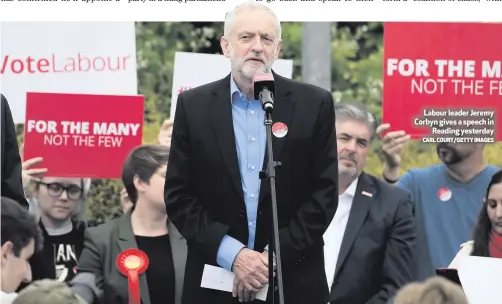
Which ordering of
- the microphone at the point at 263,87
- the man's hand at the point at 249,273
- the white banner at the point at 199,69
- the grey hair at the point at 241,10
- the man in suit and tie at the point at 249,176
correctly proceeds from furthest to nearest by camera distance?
the white banner at the point at 199,69 < the grey hair at the point at 241,10 < the man in suit and tie at the point at 249,176 < the man's hand at the point at 249,273 < the microphone at the point at 263,87

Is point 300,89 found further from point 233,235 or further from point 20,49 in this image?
point 20,49

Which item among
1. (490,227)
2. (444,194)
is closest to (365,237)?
(490,227)

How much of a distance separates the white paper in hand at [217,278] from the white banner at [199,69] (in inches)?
116

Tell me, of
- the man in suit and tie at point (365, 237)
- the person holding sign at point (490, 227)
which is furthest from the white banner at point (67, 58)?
the person holding sign at point (490, 227)

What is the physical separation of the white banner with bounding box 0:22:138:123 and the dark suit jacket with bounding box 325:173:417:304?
219 centimetres

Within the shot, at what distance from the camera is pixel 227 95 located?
6352 millimetres

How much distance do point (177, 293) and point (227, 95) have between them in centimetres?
157

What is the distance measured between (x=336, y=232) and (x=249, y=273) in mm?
1935

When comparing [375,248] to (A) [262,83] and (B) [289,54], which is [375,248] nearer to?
(A) [262,83]

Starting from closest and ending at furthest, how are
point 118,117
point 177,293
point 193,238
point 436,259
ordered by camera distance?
point 193,238
point 177,293
point 436,259
point 118,117

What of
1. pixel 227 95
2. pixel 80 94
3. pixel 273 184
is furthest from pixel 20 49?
pixel 273 184

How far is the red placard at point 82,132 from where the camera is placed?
29.1 feet

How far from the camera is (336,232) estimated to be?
26.1 feet

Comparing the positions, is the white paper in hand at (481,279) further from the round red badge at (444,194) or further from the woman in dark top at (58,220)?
the woman in dark top at (58,220)
